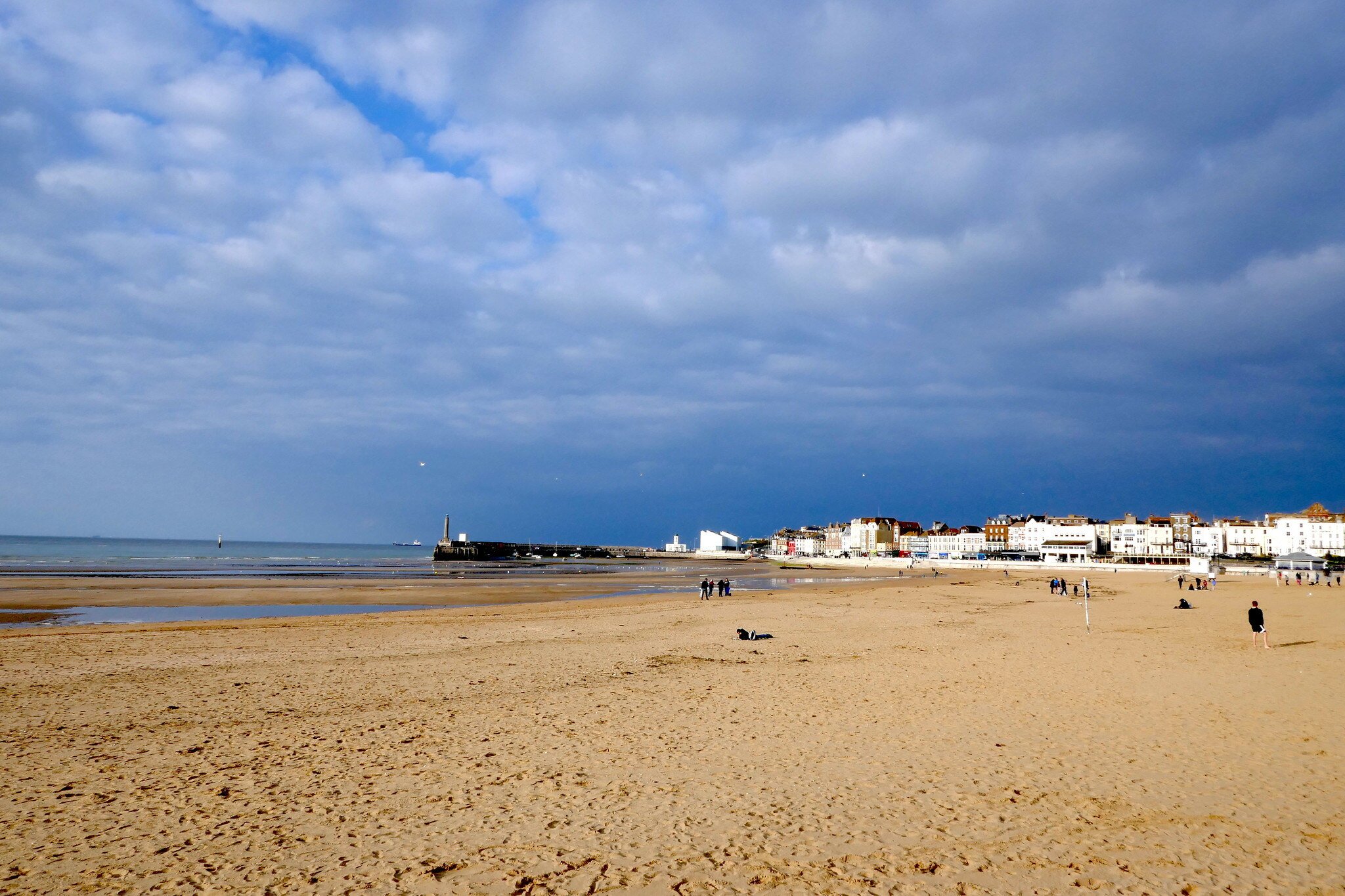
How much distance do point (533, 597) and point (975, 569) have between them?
65.6 metres

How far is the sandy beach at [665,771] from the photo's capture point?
17.7 ft

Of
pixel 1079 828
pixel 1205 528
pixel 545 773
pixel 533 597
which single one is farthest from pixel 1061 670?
pixel 1205 528

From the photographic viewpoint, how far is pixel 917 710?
10.6 metres

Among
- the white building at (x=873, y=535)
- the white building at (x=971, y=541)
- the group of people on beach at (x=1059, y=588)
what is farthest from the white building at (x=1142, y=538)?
the group of people on beach at (x=1059, y=588)

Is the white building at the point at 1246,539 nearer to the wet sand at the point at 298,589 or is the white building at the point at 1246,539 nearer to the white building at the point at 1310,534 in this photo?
the white building at the point at 1310,534

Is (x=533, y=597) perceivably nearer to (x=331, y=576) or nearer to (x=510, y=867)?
(x=331, y=576)

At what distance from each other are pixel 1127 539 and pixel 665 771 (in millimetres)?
155807

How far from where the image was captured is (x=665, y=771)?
303 inches

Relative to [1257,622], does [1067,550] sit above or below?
below

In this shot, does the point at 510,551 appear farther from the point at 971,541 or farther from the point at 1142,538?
the point at 1142,538

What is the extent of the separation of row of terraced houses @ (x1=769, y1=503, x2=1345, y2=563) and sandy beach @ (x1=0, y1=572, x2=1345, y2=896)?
346 ft

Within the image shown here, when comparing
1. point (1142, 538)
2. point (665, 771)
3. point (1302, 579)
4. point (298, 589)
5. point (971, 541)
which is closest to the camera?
point (665, 771)

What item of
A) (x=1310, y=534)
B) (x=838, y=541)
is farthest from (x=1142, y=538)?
(x=838, y=541)

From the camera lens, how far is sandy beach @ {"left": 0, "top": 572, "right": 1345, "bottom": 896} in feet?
17.7
